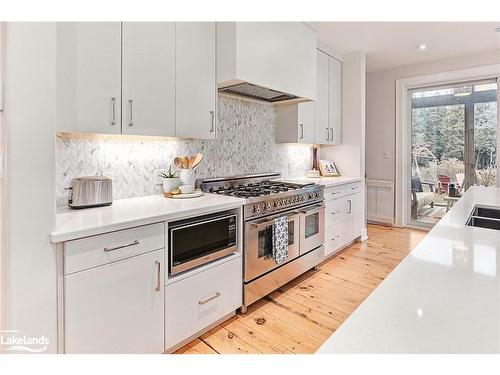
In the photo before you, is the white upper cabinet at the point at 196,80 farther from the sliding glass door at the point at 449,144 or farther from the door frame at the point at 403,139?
the sliding glass door at the point at 449,144

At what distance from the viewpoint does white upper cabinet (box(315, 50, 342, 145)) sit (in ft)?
12.1

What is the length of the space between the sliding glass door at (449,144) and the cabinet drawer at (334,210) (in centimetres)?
200

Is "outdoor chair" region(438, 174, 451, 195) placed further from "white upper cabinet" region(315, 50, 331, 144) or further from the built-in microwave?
the built-in microwave

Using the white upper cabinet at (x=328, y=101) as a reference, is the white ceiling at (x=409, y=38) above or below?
above

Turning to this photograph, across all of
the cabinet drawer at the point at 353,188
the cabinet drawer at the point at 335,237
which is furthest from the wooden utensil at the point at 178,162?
the cabinet drawer at the point at 353,188

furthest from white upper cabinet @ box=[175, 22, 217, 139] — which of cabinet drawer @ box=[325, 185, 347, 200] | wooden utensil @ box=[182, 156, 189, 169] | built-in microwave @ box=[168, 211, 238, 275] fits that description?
cabinet drawer @ box=[325, 185, 347, 200]

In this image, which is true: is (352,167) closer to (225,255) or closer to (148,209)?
(225,255)

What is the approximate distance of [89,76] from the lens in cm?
170

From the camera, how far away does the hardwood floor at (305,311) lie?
76.2 inches

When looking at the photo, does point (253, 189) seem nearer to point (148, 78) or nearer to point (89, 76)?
point (148, 78)

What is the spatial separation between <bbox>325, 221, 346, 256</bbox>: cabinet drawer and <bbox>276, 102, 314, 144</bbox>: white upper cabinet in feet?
3.45

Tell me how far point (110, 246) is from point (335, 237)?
264 centimetres

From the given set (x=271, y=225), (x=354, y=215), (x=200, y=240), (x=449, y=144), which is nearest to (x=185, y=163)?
(x=200, y=240)

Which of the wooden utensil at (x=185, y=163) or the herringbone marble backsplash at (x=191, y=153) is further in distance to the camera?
the wooden utensil at (x=185, y=163)
